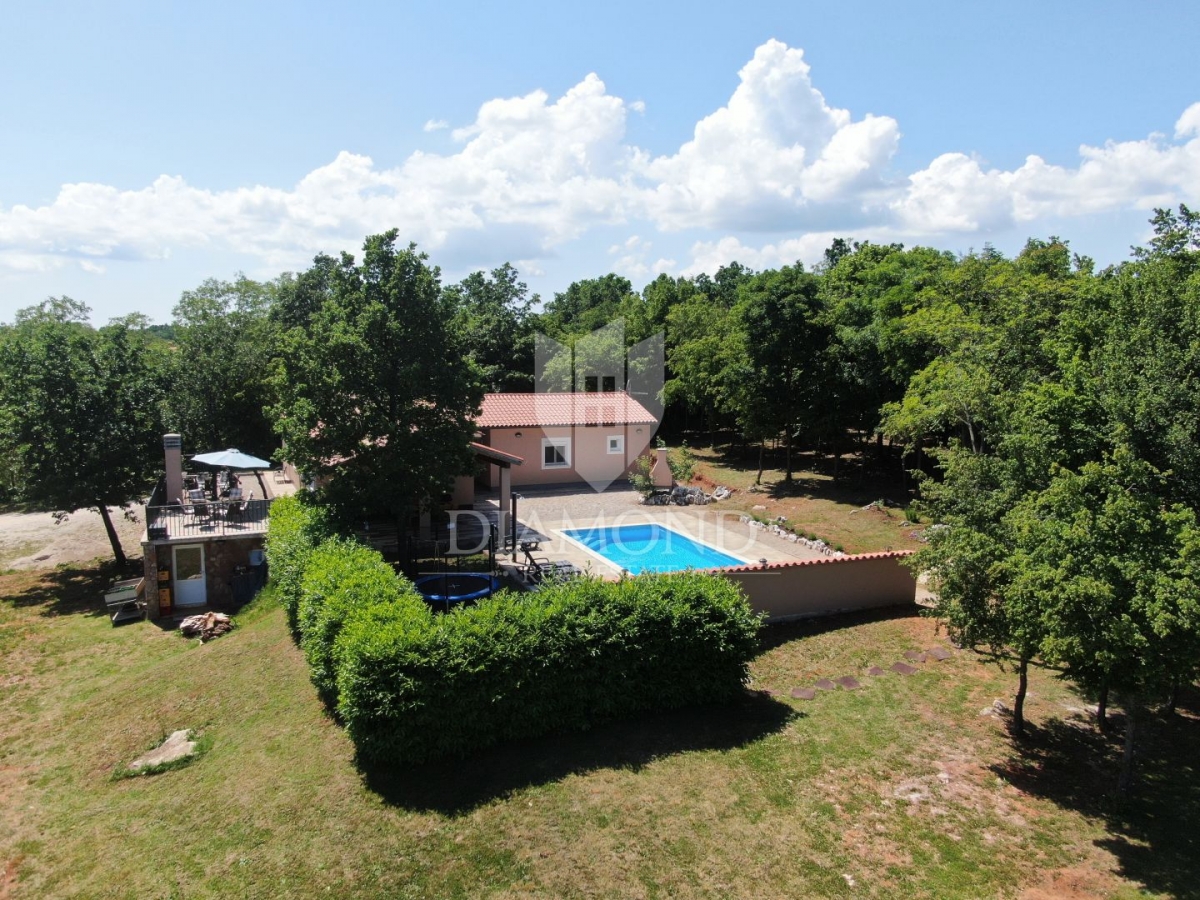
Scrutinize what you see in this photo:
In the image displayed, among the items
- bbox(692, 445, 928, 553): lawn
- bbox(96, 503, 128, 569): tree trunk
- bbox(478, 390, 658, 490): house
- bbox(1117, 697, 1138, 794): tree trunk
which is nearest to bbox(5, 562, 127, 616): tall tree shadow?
bbox(96, 503, 128, 569): tree trunk

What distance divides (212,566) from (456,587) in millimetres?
8463

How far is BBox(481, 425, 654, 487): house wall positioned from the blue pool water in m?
7.04

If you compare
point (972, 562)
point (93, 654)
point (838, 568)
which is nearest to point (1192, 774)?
point (972, 562)

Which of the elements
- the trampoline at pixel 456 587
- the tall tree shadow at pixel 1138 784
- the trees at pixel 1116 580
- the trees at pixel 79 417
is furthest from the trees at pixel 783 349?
the trees at pixel 79 417

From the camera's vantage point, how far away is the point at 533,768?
9648 millimetres

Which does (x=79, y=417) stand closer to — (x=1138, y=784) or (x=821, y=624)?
(x=821, y=624)

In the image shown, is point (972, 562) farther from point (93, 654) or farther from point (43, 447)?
point (43, 447)

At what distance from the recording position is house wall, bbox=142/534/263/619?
18.9 metres

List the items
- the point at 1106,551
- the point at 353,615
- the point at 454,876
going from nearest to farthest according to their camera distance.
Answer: the point at 454,876 → the point at 1106,551 → the point at 353,615

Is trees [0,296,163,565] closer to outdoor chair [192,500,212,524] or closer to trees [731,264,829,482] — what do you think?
outdoor chair [192,500,212,524]

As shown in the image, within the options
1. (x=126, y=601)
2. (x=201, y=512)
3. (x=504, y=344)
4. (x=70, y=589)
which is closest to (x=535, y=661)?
(x=201, y=512)

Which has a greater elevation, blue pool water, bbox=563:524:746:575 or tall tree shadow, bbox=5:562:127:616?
blue pool water, bbox=563:524:746:575

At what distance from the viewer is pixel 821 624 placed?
15633 millimetres

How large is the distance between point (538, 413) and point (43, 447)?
57.1ft
